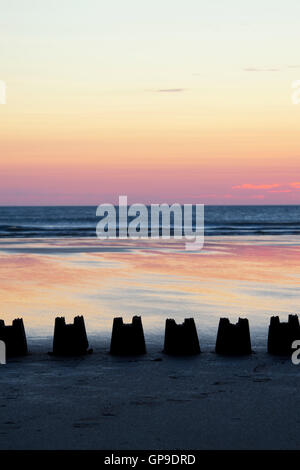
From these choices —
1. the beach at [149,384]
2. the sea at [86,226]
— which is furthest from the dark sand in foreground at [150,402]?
the sea at [86,226]

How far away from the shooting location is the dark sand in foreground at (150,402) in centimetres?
529

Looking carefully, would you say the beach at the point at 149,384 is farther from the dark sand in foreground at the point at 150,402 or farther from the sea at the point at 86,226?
the sea at the point at 86,226

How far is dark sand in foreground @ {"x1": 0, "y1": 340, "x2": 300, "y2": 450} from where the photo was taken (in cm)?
529

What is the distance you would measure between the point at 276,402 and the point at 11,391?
7.88 feet

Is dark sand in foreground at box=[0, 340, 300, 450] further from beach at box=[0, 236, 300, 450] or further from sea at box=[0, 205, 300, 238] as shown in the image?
sea at box=[0, 205, 300, 238]

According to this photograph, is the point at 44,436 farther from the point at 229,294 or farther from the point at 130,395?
the point at 229,294

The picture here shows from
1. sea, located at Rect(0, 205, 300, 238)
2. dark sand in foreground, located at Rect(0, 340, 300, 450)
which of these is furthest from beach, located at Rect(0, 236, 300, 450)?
sea, located at Rect(0, 205, 300, 238)

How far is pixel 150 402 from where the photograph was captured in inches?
243

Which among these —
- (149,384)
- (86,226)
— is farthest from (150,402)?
(86,226)

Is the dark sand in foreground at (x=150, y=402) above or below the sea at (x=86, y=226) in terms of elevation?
below

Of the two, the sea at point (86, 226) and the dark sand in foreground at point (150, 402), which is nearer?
the dark sand in foreground at point (150, 402)

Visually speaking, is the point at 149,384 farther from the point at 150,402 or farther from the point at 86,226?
the point at 86,226
